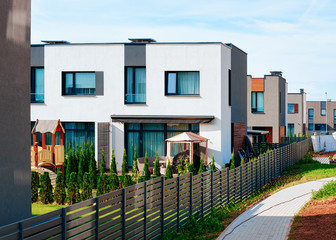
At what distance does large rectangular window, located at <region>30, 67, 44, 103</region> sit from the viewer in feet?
86.4

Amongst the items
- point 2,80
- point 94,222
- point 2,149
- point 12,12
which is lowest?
point 94,222

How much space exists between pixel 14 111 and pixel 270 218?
321 inches

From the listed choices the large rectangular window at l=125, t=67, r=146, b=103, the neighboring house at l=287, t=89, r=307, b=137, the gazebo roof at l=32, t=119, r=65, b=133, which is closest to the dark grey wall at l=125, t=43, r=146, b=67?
the large rectangular window at l=125, t=67, r=146, b=103

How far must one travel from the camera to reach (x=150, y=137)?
25.5 metres

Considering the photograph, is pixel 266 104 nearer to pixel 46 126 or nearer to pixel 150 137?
pixel 150 137

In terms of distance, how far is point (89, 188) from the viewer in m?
17.3

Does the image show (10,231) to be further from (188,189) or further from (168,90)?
(168,90)

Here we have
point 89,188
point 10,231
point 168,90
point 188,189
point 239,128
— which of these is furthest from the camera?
point 239,128

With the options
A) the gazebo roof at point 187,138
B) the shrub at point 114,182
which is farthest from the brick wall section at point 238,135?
the shrub at point 114,182

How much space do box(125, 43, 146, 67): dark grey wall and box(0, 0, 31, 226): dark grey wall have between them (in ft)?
53.5

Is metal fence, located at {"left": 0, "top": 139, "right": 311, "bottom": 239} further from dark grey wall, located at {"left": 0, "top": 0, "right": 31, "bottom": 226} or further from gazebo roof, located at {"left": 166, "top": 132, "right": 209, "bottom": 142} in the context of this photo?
gazebo roof, located at {"left": 166, "top": 132, "right": 209, "bottom": 142}

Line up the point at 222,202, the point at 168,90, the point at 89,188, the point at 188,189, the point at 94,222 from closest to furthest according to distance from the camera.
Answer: the point at 94,222
the point at 188,189
the point at 222,202
the point at 89,188
the point at 168,90

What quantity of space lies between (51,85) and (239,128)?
452 inches

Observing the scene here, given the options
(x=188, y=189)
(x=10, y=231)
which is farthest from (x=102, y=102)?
(x=10, y=231)
